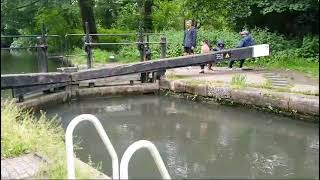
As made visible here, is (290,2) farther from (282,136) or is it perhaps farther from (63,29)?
(63,29)

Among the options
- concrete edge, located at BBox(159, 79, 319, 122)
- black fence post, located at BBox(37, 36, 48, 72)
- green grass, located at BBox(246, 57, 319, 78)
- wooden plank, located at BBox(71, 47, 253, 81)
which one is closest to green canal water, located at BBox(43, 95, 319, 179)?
concrete edge, located at BBox(159, 79, 319, 122)

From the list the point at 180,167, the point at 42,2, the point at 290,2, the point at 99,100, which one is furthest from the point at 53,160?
the point at 42,2

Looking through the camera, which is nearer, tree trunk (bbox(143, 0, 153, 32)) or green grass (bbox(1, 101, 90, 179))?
green grass (bbox(1, 101, 90, 179))

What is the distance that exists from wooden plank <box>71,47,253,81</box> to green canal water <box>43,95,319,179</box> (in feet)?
2.92

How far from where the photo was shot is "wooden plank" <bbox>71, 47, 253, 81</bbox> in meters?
11.2

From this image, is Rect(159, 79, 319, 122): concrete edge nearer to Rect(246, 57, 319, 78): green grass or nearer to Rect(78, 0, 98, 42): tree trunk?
Rect(246, 57, 319, 78): green grass

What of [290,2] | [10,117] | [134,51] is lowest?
[10,117]

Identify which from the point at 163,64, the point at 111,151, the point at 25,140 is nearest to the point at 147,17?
the point at 163,64

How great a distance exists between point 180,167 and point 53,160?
2234mm

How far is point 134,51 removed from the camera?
754 inches

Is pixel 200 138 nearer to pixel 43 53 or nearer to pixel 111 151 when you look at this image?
pixel 111 151

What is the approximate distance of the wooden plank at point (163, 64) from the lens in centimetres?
1121

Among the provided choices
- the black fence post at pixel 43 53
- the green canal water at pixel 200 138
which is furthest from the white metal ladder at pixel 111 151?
the black fence post at pixel 43 53

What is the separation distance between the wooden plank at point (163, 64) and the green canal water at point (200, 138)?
2.92 feet
